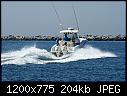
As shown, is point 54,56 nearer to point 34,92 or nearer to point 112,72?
point 112,72

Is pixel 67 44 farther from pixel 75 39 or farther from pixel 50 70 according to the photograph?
pixel 50 70

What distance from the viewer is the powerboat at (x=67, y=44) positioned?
115ft

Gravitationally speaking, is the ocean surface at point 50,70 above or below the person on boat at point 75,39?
below

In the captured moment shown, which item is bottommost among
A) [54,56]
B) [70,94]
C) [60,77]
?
[70,94]

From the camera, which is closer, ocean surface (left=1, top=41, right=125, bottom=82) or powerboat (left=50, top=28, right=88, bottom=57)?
ocean surface (left=1, top=41, right=125, bottom=82)

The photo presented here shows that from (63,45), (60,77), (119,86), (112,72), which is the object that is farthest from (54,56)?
(119,86)

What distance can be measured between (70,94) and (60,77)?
11962 mm

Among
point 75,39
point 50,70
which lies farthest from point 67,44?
point 50,70

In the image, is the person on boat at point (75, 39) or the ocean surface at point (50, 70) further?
the person on boat at point (75, 39)

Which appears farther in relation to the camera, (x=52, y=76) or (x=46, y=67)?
(x=46, y=67)

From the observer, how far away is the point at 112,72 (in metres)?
25.9

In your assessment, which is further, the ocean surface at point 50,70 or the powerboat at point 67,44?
the powerboat at point 67,44

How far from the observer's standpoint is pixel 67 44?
35.9 m

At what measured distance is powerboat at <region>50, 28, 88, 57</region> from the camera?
115 feet
